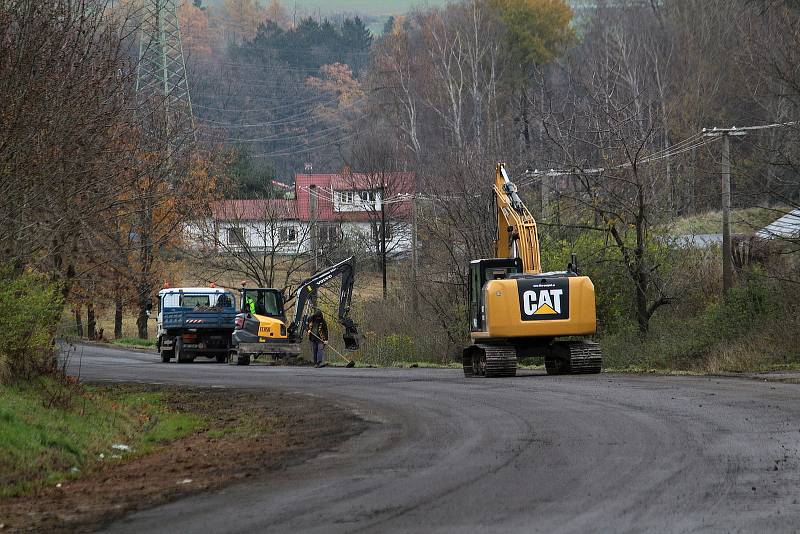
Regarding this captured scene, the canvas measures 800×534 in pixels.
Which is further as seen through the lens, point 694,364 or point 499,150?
point 499,150

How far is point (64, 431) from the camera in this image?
1677 cm

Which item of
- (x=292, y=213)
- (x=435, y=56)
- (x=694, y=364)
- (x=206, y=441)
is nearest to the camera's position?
(x=206, y=441)

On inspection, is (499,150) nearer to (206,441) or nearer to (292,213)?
(292,213)

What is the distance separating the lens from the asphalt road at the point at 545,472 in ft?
32.9

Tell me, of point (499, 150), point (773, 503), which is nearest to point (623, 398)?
point (773, 503)

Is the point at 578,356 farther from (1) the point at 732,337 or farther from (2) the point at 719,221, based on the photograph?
(2) the point at 719,221

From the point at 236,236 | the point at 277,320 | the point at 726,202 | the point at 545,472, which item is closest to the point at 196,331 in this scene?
the point at 277,320

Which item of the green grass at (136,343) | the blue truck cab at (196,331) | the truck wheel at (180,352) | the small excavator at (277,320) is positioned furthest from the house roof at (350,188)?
the small excavator at (277,320)

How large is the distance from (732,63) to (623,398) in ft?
196

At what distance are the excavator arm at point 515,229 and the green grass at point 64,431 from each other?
10.4 m

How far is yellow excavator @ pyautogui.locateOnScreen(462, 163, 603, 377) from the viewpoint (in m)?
27.6

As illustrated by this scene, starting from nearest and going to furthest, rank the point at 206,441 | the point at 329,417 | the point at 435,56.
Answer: the point at 206,441, the point at 329,417, the point at 435,56

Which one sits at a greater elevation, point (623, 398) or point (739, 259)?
point (739, 259)

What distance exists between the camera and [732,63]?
2977 inches
